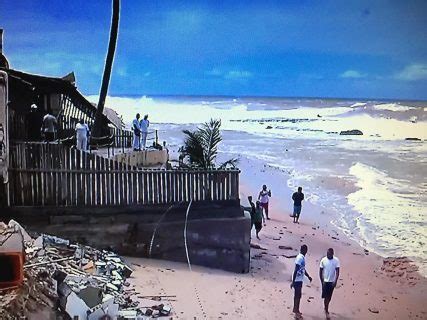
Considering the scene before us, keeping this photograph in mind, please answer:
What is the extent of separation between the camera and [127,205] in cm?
514

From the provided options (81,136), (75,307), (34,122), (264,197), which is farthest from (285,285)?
(34,122)

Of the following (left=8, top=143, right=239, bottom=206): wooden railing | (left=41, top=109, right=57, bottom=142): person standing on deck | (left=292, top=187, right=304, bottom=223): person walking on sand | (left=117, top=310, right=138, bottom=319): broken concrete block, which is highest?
(left=41, top=109, right=57, bottom=142): person standing on deck

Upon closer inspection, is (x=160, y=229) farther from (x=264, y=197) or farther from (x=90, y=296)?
(x=264, y=197)

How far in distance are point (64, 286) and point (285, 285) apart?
199cm

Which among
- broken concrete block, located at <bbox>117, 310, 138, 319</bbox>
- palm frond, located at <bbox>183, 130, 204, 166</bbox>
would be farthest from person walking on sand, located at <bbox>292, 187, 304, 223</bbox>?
broken concrete block, located at <bbox>117, 310, 138, 319</bbox>

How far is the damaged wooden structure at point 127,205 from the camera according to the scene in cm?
499

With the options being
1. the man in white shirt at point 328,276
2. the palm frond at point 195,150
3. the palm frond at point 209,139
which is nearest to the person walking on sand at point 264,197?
the palm frond at point 209,139

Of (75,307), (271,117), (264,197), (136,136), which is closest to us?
(75,307)

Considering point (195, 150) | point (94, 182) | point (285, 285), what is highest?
point (195, 150)

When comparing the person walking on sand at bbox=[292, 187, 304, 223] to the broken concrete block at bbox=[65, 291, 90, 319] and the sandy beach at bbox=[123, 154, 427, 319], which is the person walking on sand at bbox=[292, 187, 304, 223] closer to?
the sandy beach at bbox=[123, 154, 427, 319]

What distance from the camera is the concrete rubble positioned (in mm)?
3236

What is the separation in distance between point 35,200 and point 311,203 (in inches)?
133

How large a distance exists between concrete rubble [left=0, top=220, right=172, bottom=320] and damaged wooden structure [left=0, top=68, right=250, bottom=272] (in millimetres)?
470

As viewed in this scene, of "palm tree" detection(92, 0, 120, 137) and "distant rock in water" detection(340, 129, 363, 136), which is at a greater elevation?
"palm tree" detection(92, 0, 120, 137)
